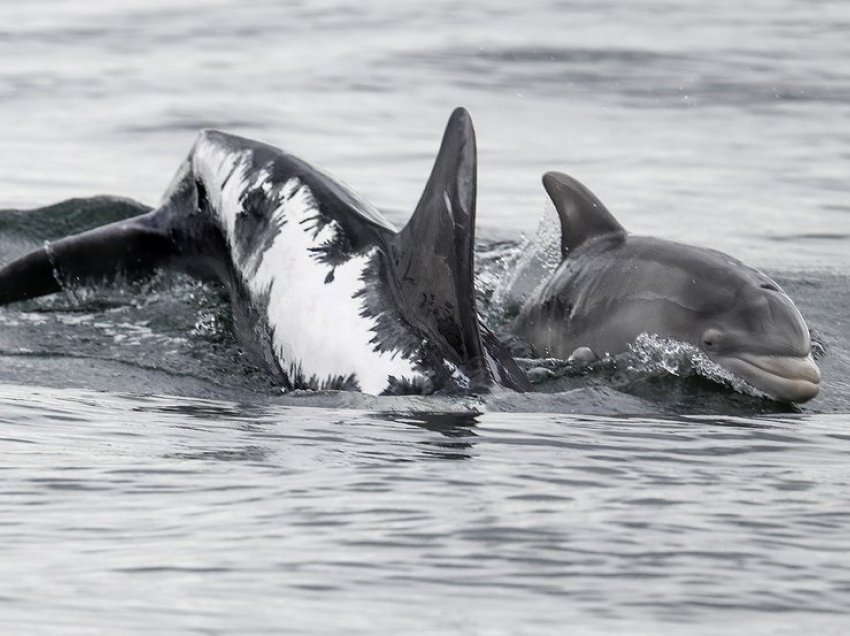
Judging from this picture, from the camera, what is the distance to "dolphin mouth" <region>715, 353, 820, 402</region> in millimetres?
9039

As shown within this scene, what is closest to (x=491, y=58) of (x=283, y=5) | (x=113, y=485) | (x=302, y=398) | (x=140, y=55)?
(x=140, y=55)

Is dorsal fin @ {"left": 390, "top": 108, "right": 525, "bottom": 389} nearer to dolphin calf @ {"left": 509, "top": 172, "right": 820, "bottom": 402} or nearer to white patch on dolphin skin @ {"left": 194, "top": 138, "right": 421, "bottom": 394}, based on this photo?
white patch on dolphin skin @ {"left": 194, "top": 138, "right": 421, "bottom": 394}

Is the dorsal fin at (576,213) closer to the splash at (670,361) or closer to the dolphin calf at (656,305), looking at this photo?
the dolphin calf at (656,305)

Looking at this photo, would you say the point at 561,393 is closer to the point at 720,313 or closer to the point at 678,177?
the point at 720,313

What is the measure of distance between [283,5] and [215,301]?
21789 mm

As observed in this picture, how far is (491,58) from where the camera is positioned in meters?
25.4

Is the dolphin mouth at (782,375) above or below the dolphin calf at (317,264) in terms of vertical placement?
below

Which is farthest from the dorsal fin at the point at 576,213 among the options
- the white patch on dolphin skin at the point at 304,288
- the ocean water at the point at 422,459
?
the white patch on dolphin skin at the point at 304,288

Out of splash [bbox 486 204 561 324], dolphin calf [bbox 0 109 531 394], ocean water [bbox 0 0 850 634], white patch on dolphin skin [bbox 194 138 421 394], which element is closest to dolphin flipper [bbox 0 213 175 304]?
dolphin calf [bbox 0 109 531 394]

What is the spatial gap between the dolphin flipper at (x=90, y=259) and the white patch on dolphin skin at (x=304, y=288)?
59 centimetres

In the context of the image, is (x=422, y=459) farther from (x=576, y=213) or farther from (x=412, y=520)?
(x=576, y=213)

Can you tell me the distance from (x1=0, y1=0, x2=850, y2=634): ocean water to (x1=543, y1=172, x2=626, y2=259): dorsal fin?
1.10 metres

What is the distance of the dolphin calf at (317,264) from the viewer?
28.1 feet

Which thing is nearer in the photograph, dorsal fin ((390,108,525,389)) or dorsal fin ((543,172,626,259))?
dorsal fin ((390,108,525,389))
